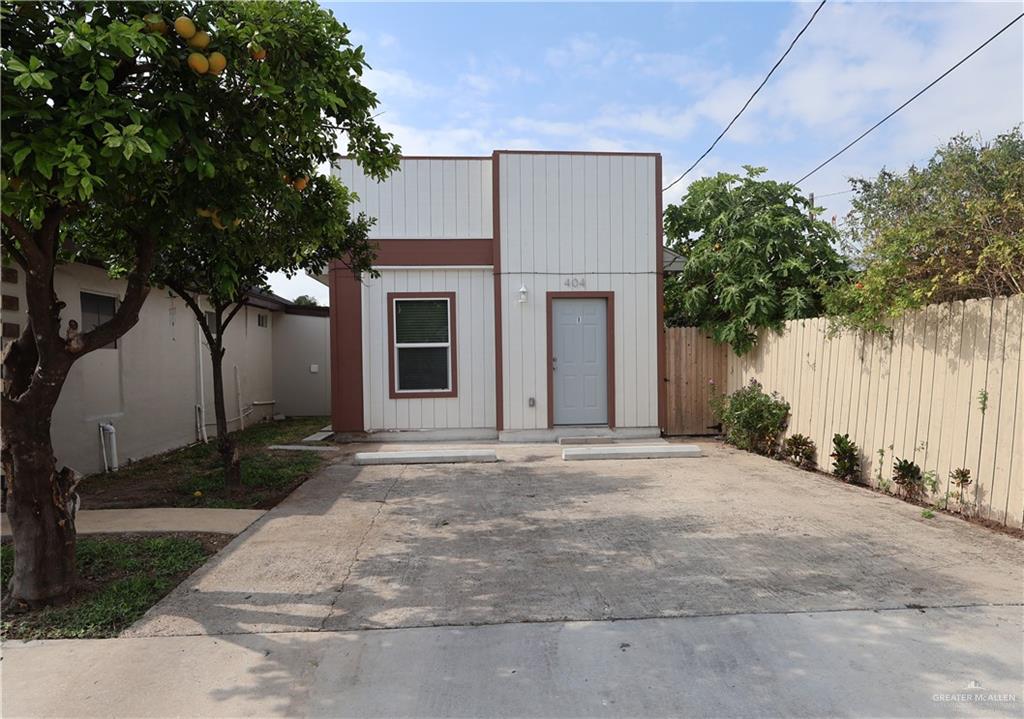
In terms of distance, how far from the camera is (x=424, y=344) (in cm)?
1107

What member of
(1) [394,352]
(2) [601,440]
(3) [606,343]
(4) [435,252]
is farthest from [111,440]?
(3) [606,343]

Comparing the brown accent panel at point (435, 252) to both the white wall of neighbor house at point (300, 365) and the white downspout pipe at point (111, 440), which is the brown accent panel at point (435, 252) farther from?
the white wall of neighbor house at point (300, 365)

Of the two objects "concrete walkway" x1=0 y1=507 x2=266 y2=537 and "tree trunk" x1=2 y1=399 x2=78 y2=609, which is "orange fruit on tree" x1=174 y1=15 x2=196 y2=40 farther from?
"concrete walkway" x1=0 y1=507 x2=266 y2=537

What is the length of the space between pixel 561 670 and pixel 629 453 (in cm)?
620

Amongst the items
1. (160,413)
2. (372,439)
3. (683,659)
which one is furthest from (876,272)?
(160,413)

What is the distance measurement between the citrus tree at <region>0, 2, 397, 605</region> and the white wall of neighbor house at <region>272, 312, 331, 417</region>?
12244 mm

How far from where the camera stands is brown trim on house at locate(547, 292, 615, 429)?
10914 mm

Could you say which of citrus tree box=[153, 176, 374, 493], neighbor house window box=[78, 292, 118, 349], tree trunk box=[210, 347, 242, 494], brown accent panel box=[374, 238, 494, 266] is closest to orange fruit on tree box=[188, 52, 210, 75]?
citrus tree box=[153, 176, 374, 493]

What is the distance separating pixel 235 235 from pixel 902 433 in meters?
6.70

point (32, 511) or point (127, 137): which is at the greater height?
point (127, 137)

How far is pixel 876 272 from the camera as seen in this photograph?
6625 millimetres

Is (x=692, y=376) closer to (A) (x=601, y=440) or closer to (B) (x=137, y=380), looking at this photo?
(A) (x=601, y=440)

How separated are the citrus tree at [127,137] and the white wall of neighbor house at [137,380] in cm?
337

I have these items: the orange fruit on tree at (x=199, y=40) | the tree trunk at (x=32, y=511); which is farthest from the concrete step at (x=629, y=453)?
the orange fruit on tree at (x=199, y=40)
